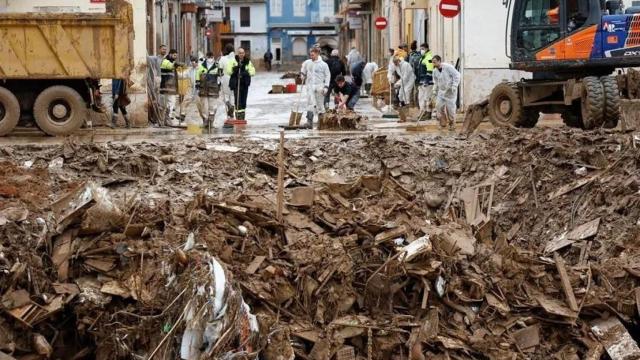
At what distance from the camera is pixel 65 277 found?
8.33 meters

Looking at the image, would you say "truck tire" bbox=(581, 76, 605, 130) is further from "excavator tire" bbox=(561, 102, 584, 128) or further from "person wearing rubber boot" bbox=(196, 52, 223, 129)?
"person wearing rubber boot" bbox=(196, 52, 223, 129)

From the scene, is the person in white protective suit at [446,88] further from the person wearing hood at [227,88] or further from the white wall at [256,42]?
the white wall at [256,42]

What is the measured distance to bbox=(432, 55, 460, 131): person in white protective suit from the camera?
19297 mm

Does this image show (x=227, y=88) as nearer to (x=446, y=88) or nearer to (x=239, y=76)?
(x=239, y=76)

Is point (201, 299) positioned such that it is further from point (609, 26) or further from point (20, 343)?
point (609, 26)

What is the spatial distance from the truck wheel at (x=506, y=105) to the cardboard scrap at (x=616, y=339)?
956 centimetres

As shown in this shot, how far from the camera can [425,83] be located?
22.6 m

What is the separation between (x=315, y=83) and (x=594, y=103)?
643 cm

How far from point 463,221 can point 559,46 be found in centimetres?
620

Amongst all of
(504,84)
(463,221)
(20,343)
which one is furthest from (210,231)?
(504,84)

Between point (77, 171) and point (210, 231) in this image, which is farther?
point (77, 171)

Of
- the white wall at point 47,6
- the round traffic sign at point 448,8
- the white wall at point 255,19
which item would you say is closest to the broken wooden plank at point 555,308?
the round traffic sign at point 448,8

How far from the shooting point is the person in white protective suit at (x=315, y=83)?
20234 mm

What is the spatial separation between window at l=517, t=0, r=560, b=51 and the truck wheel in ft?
2.69
